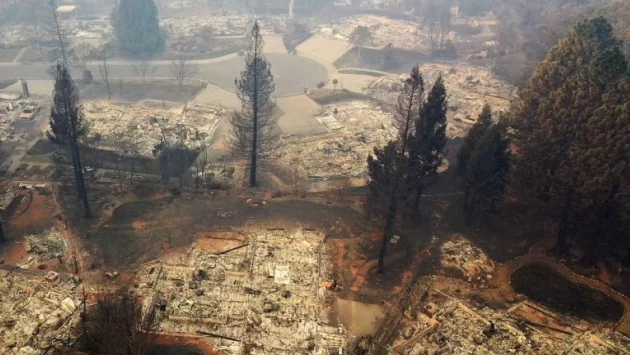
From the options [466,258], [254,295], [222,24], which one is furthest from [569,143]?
[222,24]

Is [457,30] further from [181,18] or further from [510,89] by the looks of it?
[181,18]

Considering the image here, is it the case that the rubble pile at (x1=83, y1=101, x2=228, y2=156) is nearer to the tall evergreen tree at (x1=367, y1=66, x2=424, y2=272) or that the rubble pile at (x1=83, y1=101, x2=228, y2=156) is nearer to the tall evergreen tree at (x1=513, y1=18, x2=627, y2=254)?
the tall evergreen tree at (x1=367, y1=66, x2=424, y2=272)

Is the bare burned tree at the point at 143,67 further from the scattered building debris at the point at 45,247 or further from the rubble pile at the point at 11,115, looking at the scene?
the scattered building debris at the point at 45,247

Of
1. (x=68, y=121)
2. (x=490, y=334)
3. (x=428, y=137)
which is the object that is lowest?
(x=490, y=334)

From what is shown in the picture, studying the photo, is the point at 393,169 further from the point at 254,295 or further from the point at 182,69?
the point at 182,69

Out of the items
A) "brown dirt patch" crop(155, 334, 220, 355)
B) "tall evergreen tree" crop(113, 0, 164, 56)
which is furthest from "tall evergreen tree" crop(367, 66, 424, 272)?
"tall evergreen tree" crop(113, 0, 164, 56)

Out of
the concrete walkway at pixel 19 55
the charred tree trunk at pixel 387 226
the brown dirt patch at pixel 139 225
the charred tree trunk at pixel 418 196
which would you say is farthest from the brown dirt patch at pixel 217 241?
the concrete walkway at pixel 19 55
